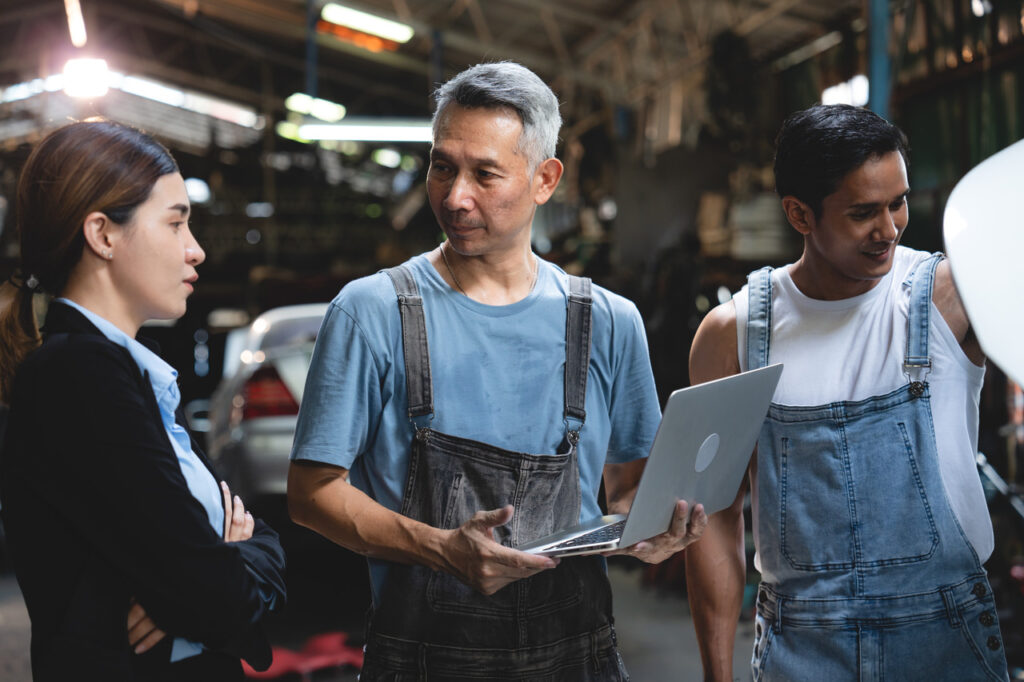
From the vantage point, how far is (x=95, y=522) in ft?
3.72

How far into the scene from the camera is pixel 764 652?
157 cm

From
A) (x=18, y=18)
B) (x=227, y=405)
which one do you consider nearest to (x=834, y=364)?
(x=227, y=405)

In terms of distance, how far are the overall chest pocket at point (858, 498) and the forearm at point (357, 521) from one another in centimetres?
65

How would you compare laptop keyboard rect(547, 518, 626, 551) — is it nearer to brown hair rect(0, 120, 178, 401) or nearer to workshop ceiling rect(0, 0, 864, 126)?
brown hair rect(0, 120, 178, 401)

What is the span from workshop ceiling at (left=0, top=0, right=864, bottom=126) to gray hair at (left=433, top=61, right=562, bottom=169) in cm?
322

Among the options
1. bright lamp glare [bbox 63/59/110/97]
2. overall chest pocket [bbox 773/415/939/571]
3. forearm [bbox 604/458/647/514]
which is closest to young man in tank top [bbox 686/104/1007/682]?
overall chest pocket [bbox 773/415/939/571]

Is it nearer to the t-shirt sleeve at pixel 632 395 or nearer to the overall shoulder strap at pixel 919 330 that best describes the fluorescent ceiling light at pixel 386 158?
the t-shirt sleeve at pixel 632 395

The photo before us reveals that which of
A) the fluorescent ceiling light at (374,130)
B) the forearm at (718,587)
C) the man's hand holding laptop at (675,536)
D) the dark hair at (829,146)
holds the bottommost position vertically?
the forearm at (718,587)

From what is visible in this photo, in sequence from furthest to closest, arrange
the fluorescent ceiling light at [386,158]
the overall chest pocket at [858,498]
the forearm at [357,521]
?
the fluorescent ceiling light at [386,158]
the overall chest pocket at [858,498]
the forearm at [357,521]

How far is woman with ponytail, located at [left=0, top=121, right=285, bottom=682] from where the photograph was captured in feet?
3.73

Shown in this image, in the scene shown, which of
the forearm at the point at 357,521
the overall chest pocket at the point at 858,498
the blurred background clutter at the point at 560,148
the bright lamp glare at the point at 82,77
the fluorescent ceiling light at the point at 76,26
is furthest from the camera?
the blurred background clutter at the point at 560,148

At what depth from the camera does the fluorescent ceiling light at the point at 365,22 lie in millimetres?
10135

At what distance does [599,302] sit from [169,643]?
A: 3.01 feet

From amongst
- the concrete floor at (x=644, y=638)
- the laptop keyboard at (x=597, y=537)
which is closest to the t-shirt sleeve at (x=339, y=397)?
the laptop keyboard at (x=597, y=537)
